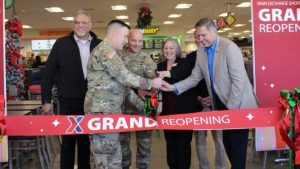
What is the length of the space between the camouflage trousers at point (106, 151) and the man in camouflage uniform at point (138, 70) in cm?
53

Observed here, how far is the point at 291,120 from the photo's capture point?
312cm

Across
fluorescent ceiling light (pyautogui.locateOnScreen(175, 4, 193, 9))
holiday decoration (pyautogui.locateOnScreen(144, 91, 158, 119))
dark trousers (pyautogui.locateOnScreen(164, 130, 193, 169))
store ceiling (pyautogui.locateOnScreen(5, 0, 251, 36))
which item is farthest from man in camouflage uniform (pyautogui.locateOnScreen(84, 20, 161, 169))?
fluorescent ceiling light (pyautogui.locateOnScreen(175, 4, 193, 9))

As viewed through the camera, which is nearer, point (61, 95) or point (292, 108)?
point (292, 108)

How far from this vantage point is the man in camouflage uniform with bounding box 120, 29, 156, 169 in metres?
3.52

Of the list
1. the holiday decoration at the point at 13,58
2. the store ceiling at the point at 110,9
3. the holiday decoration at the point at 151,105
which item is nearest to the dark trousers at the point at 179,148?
the holiday decoration at the point at 151,105

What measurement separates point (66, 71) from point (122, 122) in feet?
2.91

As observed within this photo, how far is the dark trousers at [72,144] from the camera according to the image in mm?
3623

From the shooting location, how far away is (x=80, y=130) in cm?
314

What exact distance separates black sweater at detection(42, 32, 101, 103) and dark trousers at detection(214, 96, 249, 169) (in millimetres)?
1325

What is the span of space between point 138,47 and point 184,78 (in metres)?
0.53

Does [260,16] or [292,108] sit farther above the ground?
[260,16]

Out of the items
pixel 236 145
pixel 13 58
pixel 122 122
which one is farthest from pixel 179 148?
pixel 13 58

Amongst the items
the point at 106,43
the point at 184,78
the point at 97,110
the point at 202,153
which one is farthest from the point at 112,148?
the point at 202,153

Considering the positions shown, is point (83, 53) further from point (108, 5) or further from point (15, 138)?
point (108, 5)
